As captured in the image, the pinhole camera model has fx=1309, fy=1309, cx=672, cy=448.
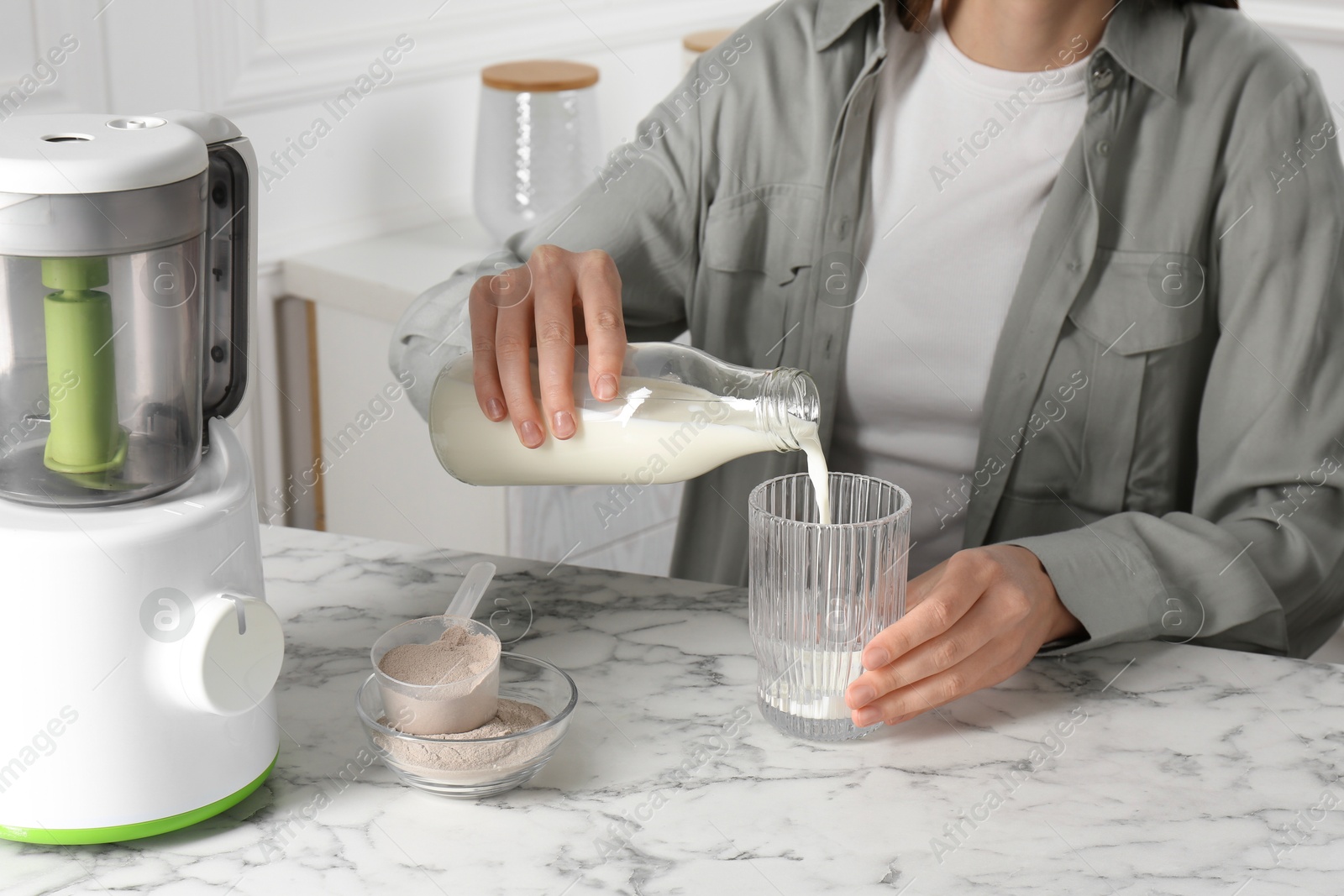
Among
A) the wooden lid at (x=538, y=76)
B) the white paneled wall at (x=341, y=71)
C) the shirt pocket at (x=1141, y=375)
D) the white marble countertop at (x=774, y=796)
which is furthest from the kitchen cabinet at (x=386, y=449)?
the white marble countertop at (x=774, y=796)

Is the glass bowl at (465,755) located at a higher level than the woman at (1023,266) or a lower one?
lower

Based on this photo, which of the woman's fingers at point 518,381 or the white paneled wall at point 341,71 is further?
the white paneled wall at point 341,71

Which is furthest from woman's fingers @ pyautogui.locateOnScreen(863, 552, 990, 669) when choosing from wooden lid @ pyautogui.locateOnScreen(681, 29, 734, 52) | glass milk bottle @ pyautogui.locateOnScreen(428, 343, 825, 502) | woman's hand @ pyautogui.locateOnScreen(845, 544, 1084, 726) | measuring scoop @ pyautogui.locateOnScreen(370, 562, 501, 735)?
wooden lid @ pyautogui.locateOnScreen(681, 29, 734, 52)

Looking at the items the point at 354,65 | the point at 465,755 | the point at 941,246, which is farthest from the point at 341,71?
the point at 465,755

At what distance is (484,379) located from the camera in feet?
2.95

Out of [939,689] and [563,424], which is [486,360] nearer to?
[563,424]

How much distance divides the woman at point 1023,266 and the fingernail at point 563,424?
0.25 m

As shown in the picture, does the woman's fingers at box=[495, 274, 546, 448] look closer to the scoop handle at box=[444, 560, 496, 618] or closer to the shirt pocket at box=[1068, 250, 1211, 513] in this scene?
the scoop handle at box=[444, 560, 496, 618]

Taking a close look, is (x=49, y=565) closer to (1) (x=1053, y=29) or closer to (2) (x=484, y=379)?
(2) (x=484, y=379)

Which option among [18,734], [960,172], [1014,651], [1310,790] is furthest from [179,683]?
[960,172]

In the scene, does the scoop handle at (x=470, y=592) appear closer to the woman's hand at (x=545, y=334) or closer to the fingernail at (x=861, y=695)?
the woman's hand at (x=545, y=334)

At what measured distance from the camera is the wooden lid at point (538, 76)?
1978 mm

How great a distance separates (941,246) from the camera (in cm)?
126

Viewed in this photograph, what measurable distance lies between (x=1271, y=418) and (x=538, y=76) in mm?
1270
